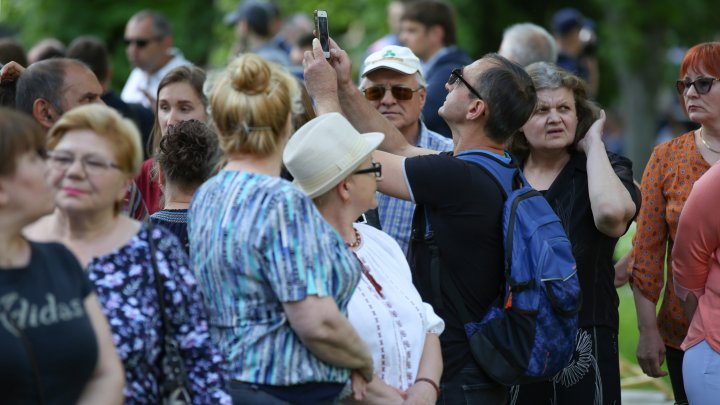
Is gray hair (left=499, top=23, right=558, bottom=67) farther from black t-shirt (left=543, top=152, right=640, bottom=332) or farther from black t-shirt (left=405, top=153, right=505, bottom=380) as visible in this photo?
black t-shirt (left=405, top=153, right=505, bottom=380)

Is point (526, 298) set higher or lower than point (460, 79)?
lower

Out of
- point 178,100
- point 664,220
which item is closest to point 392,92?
point 178,100

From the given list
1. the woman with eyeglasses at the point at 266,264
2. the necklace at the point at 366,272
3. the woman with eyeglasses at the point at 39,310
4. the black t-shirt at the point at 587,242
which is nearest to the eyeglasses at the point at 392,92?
the black t-shirt at the point at 587,242

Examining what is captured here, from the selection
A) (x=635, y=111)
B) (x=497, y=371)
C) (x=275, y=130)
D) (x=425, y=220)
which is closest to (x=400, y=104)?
(x=425, y=220)

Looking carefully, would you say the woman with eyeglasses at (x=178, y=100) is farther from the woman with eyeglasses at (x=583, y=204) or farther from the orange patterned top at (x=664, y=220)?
the orange patterned top at (x=664, y=220)

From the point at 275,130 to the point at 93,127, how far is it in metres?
0.58

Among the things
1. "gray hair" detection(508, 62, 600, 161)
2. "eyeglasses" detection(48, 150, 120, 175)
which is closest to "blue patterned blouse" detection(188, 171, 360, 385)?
"eyeglasses" detection(48, 150, 120, 175)

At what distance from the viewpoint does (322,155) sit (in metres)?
3.78

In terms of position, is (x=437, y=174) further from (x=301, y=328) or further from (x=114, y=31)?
(x=114, y=31)

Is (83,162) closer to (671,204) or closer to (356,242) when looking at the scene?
(356,242)

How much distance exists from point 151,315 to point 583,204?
257 centimetres

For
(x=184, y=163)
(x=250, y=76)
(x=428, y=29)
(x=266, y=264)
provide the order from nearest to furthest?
(x=266, y=264) < (x=250, y=76) < (x=184, y=163) < (x=428, y=29)

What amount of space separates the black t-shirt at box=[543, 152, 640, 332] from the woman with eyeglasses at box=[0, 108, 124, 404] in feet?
8.75

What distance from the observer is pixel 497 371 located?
4422 millimetres
